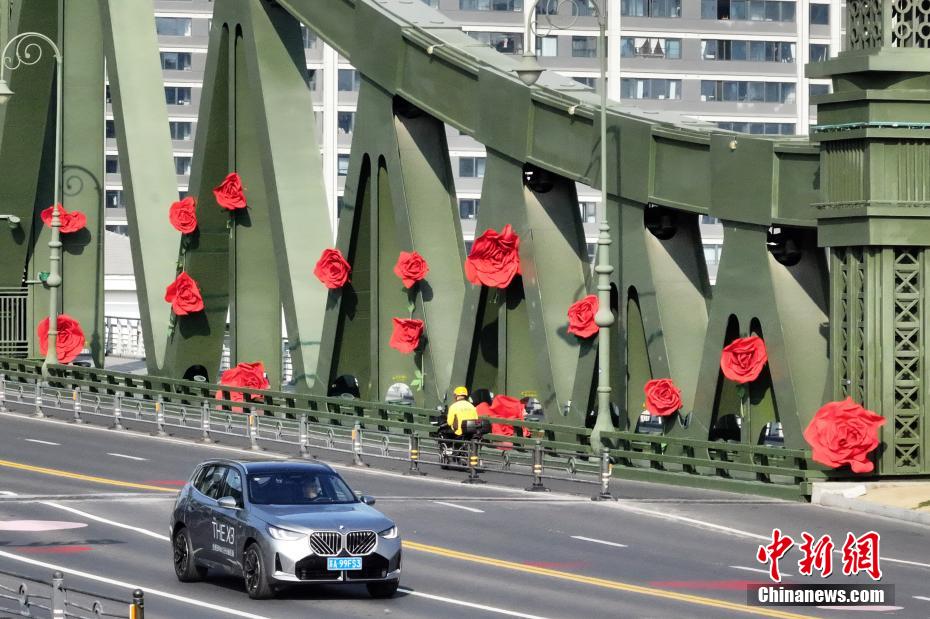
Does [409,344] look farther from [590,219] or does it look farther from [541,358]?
[590,219]

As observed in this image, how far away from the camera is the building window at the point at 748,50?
390 feet

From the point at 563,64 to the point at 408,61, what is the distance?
71595mm

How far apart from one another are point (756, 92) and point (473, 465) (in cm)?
8340

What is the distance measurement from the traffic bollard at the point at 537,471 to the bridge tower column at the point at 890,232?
19.8 ft

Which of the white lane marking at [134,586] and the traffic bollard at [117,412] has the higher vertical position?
the traffic bollard at [117,412]

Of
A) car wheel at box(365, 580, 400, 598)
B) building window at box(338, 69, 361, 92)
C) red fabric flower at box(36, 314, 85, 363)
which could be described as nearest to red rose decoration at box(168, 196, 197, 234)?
red fabric flower at box(36, 314, 85, 363)

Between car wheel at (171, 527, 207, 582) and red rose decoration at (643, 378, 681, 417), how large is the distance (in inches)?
602

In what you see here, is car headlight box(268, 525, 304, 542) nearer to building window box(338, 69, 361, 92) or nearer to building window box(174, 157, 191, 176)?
building window box(338, 69, 361, 92)

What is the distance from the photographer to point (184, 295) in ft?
184

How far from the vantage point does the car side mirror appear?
2577 centimetres

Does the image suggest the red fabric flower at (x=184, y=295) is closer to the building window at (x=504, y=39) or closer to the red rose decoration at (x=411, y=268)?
the red rose decoration at (x=411, y=268)

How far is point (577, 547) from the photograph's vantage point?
3083cm

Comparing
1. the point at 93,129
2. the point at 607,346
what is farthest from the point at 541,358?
the point at 93,129

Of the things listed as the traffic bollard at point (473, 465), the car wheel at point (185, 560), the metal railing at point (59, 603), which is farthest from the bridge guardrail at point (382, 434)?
the metal railing at point (59, 603)
